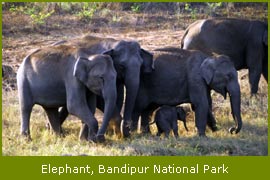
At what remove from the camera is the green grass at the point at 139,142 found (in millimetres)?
12219

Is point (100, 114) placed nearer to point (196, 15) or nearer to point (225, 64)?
point (225, 64)

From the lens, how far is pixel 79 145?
1259cm

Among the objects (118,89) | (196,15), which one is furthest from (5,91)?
(196,15)

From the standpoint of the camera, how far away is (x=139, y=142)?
12.8m

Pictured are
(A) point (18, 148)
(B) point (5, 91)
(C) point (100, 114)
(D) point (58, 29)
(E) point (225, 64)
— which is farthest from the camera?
(D) point (58, 29)

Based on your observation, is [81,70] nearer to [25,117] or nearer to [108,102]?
[108,102]

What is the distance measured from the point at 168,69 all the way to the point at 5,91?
168 inches

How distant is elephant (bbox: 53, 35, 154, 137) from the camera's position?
13375 mm

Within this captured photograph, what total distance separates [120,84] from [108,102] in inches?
57.7

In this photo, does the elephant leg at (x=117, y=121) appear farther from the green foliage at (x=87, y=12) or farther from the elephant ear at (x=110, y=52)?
the green foliage at (x=87, y=12)

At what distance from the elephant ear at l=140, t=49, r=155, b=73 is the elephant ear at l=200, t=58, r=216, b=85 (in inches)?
32.9

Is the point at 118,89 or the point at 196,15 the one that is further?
the point at 196,15

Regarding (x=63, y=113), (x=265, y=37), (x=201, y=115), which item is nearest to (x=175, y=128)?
(x=201, y=115)

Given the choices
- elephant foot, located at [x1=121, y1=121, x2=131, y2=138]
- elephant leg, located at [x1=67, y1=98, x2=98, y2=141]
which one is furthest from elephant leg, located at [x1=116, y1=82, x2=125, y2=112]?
elephant leg, located at [x1=67, y1=98, x2=98, y2=141]
